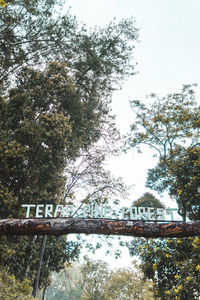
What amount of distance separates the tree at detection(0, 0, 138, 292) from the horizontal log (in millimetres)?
4129

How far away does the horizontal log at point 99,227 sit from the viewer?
12.5 feet

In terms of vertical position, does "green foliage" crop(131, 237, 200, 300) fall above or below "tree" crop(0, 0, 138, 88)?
below

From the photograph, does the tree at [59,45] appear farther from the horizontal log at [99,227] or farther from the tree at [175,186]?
the horizontal log at [99,227]

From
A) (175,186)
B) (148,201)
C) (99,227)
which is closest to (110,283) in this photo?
(148,201)

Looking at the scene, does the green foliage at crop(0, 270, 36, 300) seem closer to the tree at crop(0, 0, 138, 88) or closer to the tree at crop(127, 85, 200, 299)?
the tree at crop(127, 85, 200, 299)

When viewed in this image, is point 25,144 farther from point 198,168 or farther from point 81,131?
point 198,168

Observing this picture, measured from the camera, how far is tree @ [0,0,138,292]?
29.1ft

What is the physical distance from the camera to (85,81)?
43.9 ft

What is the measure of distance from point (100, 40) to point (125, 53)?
5.71 feet

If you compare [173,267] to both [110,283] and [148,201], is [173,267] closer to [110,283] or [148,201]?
[148,201]

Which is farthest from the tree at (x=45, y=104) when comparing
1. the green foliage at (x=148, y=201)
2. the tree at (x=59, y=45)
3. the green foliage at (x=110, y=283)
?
the green foliage at (x=110, y=283)

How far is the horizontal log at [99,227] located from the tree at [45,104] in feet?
13.5

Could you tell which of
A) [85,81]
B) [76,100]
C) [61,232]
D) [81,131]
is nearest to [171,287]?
[61,232]

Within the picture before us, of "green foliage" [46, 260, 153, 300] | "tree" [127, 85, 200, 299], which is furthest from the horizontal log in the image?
"green foliage" [46, 260, 153, 300]
